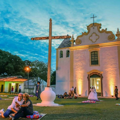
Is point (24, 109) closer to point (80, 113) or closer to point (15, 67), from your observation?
point (80, 113)

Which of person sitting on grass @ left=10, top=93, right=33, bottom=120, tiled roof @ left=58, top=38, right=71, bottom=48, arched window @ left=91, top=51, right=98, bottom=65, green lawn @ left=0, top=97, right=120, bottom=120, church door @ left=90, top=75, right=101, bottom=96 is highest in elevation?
tiled roof @ left=58, top=38, right=71, bottom=48

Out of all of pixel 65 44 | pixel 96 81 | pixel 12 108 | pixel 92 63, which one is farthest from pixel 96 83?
pixel 12 108

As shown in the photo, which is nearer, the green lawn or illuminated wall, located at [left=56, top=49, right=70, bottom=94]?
the green lawn

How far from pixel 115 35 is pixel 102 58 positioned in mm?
3741

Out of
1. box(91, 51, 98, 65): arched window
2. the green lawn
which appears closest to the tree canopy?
box(91, 51, 98, 65): arched window

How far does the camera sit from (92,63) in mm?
24453

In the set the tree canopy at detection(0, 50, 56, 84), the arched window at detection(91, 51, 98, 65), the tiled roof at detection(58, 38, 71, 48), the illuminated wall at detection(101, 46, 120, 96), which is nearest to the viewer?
the illuminated wall at detection(101, 46, 120, 96)

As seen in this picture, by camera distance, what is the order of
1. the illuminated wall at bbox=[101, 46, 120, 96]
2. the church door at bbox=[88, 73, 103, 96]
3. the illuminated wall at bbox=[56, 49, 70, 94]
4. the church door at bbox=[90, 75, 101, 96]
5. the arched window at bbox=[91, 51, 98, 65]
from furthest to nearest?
the illuminated wall at bbox=[56, 49, 70, 94] → the church door at bbox=[90, 75, 101, 96] → the arched window at bbox=[91, 51, 98, 65] → the church door at bbox=[88, 73, 103, 96] → the illuminated wall at bbox=[101, 46, 120, 96]

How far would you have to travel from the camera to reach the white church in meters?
23.0

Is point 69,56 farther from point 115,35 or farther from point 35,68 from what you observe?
point 35,68

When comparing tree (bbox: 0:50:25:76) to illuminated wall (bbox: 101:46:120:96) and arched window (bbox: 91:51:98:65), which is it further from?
illuminated wall (bbox: 101:46:120:96)

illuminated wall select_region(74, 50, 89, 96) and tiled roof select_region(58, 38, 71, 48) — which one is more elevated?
tiled roof select_region(58, 38, 71, 48)

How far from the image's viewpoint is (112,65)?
23078 millimetres

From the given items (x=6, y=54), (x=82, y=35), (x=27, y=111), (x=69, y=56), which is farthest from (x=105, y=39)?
(x=6, y=54)
